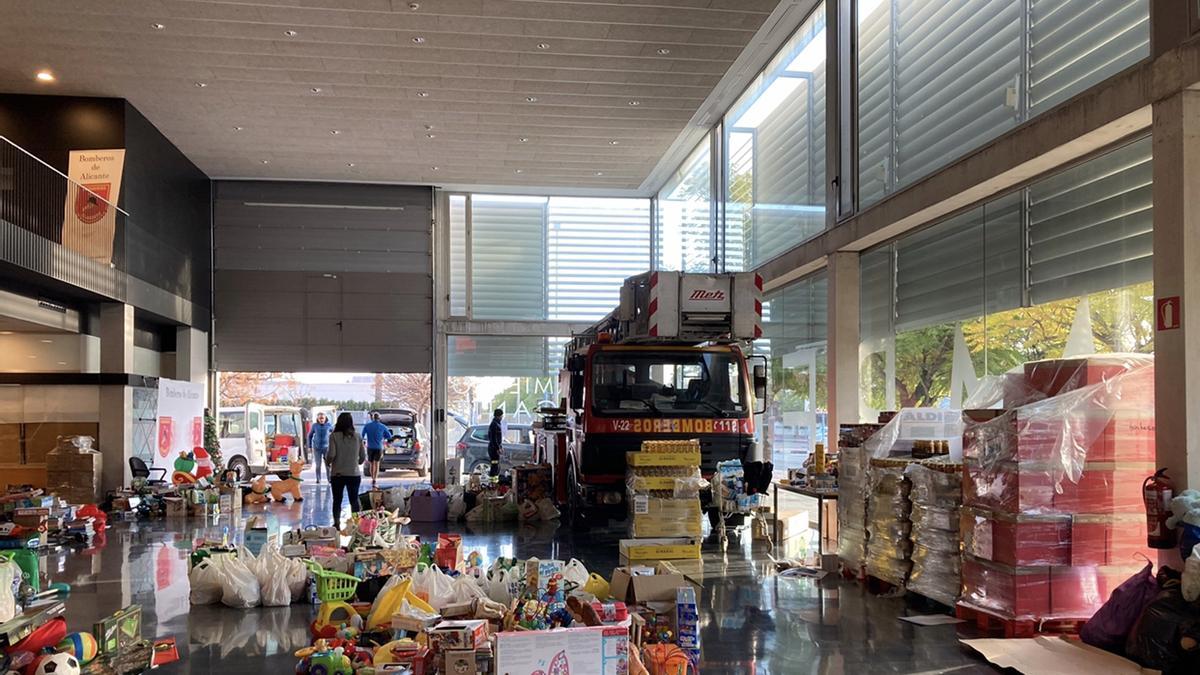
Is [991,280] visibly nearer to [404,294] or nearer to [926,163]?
[926,163]

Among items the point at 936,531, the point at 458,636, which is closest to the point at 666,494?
the point at 936,531

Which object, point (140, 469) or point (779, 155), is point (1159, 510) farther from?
point (140, 469)

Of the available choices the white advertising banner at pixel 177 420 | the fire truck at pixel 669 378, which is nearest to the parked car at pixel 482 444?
the white advertising banner at pixel 177 420

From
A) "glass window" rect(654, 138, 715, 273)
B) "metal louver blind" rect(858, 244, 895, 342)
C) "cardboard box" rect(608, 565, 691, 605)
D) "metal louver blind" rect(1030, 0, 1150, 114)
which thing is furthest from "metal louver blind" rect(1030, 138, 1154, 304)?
"glass window" rect(654, 138, 715, 273)

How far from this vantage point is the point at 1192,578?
4.44 meters

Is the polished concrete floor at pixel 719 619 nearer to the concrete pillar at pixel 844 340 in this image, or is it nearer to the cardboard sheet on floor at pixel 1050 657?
the cardboard sheet on floor at pixel 1050 657

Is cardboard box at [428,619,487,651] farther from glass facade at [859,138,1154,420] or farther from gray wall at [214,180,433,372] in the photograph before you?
gray wall at [214,180,433,372]

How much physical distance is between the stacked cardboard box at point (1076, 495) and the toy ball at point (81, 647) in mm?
5431

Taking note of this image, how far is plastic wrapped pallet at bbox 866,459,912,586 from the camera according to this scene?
6.78m

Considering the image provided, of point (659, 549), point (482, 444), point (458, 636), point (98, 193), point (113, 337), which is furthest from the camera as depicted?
point (482, 444)

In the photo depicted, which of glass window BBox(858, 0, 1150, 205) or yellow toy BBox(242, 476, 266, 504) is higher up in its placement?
glass window BBox(858, 0, 1150, 205)

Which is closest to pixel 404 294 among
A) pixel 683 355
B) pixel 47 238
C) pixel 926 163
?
pixel 47 238

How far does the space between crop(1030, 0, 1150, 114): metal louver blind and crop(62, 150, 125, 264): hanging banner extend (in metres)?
12.4

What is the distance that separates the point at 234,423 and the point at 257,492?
6.17 m
